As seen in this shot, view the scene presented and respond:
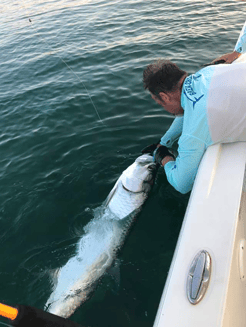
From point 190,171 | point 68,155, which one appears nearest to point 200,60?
point 68,155

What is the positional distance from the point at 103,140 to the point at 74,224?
2.14 metres

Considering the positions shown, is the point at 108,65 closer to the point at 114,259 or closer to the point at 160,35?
the point at 160,35

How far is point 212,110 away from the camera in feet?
8.64

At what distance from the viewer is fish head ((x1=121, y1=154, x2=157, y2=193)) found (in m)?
4.14

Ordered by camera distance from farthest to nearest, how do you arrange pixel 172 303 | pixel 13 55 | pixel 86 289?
1. pixel 13 55
2. pixel 86 289
3. pixel 172 303

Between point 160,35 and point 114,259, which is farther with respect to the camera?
point 160,35

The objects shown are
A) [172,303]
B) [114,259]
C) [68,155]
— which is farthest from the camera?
[68,155]

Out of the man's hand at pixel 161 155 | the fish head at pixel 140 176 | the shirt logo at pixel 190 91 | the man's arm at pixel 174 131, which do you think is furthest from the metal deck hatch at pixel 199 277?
the man's arm at pixel 174 131

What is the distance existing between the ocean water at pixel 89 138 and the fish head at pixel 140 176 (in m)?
0.37

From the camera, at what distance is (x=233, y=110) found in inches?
102

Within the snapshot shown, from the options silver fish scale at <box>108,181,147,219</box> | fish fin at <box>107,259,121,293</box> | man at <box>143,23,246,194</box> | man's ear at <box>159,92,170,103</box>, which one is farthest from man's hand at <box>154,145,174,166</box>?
fish fin at <box>107,259,121,293</box>

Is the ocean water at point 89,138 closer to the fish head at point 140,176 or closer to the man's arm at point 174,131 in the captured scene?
the fish head at point 140,176

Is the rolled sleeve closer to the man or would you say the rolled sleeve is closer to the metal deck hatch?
the man

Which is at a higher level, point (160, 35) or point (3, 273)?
point (160, 35)
